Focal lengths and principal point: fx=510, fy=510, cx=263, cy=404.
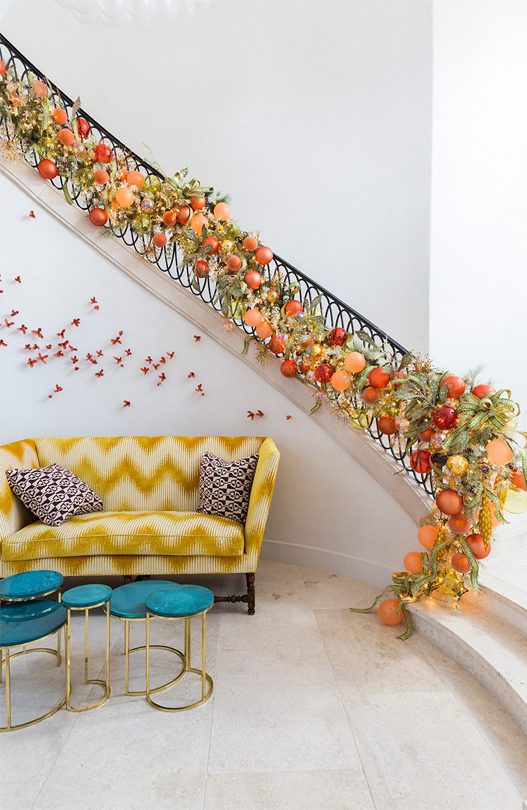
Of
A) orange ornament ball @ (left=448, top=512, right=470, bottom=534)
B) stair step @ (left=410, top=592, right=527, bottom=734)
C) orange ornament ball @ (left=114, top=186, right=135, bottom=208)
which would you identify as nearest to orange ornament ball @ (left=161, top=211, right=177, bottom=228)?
orange ornament ball @ (left=114, top=186, right=135, bottom=208)

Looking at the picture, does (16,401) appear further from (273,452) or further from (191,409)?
(273,452)

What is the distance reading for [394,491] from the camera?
3.47m

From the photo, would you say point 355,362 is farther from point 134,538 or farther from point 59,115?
point 59,115

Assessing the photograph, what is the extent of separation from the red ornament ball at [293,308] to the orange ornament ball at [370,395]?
0.85 meters

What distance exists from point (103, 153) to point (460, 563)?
374 cm

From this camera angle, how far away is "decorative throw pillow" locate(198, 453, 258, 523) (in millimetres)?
3432

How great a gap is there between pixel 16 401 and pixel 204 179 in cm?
324

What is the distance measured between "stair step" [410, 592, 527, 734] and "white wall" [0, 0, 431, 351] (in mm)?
3069

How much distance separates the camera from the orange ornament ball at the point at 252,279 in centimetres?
373

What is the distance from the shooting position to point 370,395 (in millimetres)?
3174

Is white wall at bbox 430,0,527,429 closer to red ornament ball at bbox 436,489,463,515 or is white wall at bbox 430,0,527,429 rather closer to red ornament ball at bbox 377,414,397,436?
red ornament ball at bbox 377,414,397,436

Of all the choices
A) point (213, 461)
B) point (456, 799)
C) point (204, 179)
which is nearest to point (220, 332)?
point (213, 461)

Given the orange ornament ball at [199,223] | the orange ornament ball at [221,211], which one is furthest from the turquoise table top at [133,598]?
the orange ornament ball at [221,211]

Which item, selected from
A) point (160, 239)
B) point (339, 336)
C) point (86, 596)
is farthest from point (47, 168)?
point (86, 596)
